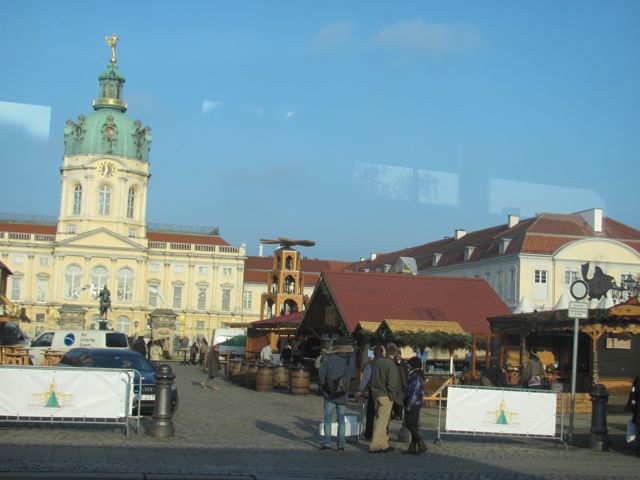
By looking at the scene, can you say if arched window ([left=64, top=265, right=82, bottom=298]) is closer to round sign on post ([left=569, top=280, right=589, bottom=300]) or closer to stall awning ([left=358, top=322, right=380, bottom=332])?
stall awning ([left=358, top=322, right=380, bottom=332])

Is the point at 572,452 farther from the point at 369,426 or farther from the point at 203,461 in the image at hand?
the point at 203,461

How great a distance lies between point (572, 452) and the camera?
15250 millimetres

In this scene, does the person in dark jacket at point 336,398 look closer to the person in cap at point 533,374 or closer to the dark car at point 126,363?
the dark car at point 126,363

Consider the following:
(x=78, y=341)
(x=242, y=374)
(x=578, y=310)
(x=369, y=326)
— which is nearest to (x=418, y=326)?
(x=369, y=326)

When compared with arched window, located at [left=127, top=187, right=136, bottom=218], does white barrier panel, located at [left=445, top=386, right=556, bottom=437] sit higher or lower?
lower

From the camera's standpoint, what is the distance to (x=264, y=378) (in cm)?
2812

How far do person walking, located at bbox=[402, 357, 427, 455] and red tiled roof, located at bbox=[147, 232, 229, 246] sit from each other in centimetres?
9201

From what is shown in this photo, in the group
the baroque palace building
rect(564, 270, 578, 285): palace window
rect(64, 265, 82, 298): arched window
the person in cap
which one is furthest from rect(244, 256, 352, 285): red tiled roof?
the person in cap

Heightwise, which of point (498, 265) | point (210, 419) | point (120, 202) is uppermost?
point (120, 202)

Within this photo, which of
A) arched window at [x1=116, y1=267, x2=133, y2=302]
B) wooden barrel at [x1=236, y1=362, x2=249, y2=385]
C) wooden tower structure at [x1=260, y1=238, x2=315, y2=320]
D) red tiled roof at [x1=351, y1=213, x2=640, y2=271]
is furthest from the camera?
arched window at [x1=116, y1=267, x2=133, y2=302]

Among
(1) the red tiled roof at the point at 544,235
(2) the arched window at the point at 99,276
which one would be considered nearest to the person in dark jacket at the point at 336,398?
(1) the red tiled roof at the point at 544,235

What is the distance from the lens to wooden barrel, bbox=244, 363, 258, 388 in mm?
29391

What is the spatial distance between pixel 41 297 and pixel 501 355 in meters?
80.4

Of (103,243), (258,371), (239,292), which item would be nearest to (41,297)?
(103,243)
